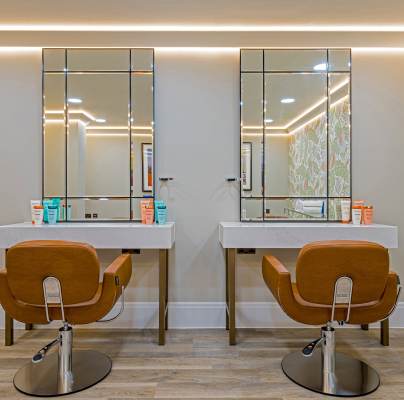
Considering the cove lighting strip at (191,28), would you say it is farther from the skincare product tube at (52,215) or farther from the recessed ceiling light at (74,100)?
the skincare product tube at (52,215)

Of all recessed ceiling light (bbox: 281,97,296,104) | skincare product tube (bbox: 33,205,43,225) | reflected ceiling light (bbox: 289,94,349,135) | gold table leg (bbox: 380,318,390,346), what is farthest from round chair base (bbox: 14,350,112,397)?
recessed ceiling light (bbox: 281,97,296,104)

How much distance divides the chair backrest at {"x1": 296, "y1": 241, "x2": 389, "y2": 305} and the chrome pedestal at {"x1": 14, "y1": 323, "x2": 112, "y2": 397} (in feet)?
4.32

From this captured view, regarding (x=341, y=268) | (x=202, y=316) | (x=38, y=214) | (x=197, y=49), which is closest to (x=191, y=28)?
(x=197, y=49)

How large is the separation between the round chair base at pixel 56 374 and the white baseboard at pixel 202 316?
1.69ft

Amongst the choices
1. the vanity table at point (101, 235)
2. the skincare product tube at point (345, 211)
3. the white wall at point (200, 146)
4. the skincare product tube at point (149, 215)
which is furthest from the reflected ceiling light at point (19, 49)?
the skincare product tube at point (345, 211)

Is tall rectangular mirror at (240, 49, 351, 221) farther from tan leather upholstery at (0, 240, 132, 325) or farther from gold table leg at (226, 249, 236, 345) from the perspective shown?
tan leather upholstery at (0, 240, 132, 325)

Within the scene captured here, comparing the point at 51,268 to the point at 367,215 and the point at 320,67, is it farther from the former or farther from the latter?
the point at 320,67

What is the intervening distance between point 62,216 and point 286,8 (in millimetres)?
2347

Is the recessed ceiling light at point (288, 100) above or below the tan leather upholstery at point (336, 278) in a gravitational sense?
above

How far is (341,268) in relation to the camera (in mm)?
1570

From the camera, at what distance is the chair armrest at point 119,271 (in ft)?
5.82

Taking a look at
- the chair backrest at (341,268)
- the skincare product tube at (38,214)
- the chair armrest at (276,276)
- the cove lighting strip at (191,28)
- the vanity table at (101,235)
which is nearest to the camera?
the chair backrest at (341,268)

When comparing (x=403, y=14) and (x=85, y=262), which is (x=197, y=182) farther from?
(x=403, y=14)

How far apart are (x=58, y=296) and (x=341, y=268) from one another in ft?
4.62
